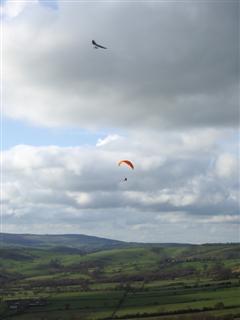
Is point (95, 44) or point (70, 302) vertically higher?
point (95, 44)

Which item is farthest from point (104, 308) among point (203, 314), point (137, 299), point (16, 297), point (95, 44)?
point (95, 44)

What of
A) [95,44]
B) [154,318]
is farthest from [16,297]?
[95,44]

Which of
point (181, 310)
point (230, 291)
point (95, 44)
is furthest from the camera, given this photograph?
point (230, 291)

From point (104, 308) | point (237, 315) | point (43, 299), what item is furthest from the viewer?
point (43, 299)

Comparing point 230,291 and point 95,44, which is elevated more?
point 95,44

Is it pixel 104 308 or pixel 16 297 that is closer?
pixel 104 308

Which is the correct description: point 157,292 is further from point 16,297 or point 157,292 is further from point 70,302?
point 16,297

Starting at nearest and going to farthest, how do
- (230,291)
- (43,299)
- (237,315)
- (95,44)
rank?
(95,44)
(237,315)
(230,291)
(43,299)

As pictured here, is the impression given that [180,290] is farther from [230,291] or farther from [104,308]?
[104,308]

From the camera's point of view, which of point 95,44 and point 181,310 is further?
point 181,310
